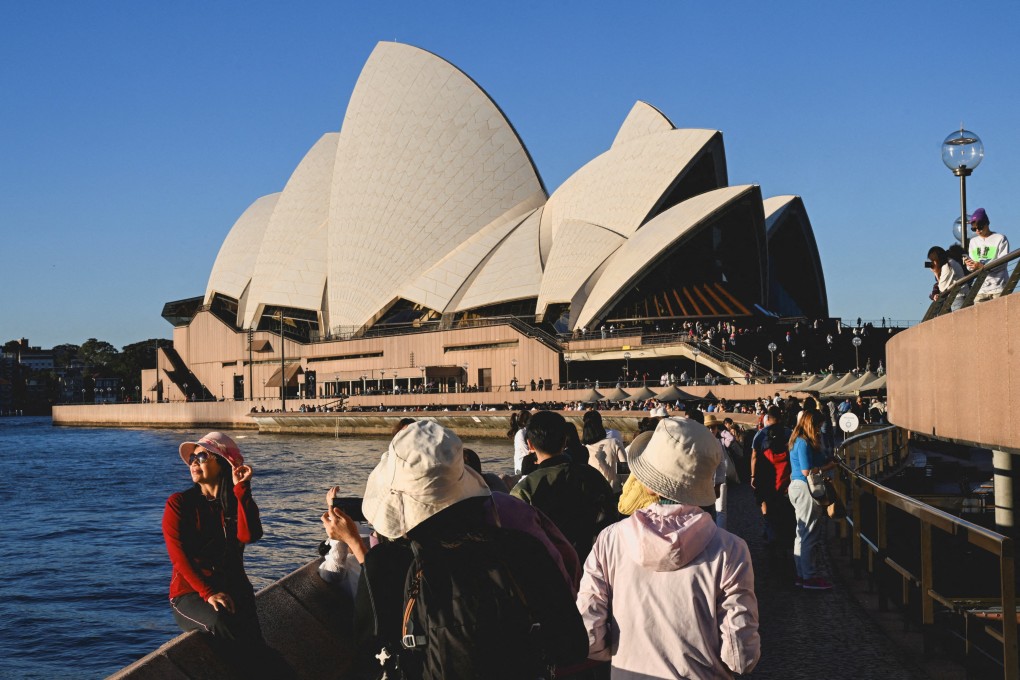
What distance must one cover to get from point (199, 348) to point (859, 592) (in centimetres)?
6498

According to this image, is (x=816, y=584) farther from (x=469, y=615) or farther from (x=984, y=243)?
(x=469, y=615)

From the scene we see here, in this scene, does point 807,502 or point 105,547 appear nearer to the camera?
point 807,502

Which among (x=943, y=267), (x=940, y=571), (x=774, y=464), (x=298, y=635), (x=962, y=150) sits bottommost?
(x=940, y=571)

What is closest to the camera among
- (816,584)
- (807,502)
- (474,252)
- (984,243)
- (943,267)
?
(816,584)

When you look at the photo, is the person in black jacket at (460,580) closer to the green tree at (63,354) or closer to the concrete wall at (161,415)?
the concrete wall at (161,415)

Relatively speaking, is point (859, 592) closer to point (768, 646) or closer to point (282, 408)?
point (768, 646)

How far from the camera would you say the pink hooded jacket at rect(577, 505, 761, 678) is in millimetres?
2377

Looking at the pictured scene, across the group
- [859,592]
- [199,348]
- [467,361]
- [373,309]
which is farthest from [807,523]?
[199,348]

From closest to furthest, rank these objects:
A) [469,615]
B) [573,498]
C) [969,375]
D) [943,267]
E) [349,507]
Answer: [469,615] → [349,507] → [573,498] → [969,375] → [943,267]

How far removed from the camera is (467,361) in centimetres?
4800

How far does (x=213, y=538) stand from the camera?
142 inches

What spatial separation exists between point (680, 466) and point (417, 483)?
0.75 m

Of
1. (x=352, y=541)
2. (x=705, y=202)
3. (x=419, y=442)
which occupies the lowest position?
(x=352, y=541)

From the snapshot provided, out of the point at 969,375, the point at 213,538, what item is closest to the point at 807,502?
the point at 969,375
